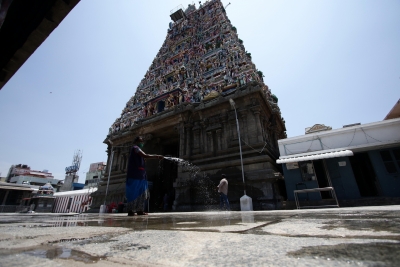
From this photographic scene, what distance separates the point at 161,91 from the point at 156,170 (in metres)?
6.71

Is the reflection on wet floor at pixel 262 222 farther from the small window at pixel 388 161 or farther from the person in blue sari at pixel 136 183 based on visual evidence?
the small window at pixel 388 161

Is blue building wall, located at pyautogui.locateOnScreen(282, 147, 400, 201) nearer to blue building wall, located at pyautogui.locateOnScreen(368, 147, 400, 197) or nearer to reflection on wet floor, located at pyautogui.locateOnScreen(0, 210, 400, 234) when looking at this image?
blue building wall, located at pyautogui.locateOnScreen(368, 147, 400, 197)

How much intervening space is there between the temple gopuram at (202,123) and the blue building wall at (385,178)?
4.10m

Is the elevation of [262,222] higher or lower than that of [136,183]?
lower

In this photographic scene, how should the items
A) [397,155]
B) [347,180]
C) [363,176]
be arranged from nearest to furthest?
1. [397,155]
2. [347,180]
3. [363,176]

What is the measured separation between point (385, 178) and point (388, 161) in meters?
0.78

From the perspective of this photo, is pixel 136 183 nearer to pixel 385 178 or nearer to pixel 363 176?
pixel 385 178

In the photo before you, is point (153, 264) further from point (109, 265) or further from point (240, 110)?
point (240, 110)

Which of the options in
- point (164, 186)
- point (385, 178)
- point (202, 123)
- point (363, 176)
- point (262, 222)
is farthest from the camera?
point (164, 186)

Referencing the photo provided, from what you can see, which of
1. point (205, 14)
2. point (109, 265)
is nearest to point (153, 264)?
point (109, 265)

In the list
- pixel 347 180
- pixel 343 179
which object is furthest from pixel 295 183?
pixel 347 180

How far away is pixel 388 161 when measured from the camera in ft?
27.7

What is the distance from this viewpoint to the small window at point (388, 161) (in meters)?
8.29

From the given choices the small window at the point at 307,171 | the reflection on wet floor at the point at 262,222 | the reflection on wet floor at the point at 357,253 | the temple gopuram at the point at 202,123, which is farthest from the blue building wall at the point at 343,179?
the reflection on wet floor at the point at 357,253
